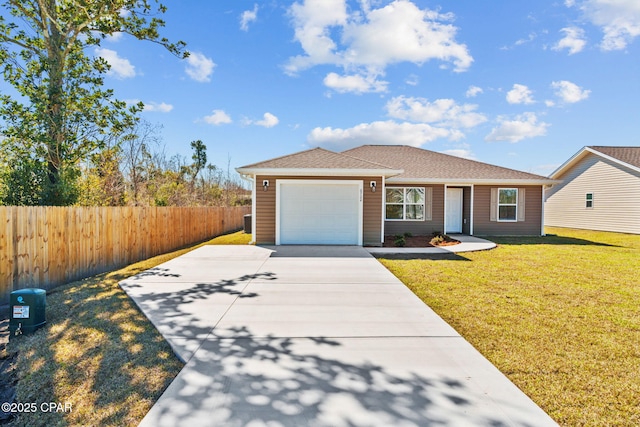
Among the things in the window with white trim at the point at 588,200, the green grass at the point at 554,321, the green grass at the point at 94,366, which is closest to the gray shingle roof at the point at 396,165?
the green grass at the point at 554,321

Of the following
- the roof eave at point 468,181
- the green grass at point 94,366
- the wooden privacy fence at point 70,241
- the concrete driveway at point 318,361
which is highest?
the roof eave at point 468,181

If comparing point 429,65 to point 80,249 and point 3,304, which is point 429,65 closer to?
point 80,249

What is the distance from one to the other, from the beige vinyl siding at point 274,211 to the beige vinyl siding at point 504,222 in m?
6.18

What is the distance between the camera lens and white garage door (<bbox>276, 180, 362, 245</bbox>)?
35.5 feet

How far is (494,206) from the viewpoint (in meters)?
14.3

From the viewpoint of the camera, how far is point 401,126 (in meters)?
20.9

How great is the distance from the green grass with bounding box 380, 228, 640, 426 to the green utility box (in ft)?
17.9

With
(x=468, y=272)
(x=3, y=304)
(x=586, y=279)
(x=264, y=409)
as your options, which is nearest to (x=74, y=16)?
(x=3, y=304)

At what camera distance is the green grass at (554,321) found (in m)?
2.59

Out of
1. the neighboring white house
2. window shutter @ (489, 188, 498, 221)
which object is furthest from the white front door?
the neighboring white house

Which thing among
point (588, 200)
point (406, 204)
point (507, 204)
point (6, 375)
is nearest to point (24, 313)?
point (6, 375)

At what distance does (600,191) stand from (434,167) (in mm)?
11343

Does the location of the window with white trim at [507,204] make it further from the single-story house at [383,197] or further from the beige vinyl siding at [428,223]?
the beige vinyl siding at [428,223]

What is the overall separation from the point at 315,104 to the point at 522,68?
9.69 m
